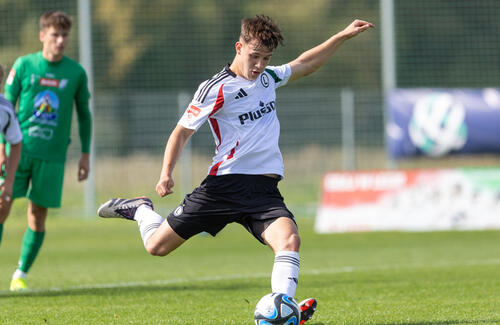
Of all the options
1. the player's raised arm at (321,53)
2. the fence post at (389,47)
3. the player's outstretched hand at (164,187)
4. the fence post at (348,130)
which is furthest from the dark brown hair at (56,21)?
the fence post at (348,130)

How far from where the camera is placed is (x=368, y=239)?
15.4 m

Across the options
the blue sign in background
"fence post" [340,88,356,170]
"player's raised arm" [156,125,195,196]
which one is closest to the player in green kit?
"player's raised arm" [156,125,195,196]

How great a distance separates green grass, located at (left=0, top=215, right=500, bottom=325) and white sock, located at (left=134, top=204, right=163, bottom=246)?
0.60 m

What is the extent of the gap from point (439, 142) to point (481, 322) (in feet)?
42.3

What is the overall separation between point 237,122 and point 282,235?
0.82m

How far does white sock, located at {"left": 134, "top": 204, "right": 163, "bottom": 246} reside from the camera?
6.45m

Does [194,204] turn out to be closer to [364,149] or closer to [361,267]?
[361,267]

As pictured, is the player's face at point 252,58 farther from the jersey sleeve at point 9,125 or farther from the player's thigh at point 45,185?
the player's thigh at point 45,185

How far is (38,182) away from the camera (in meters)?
8.53

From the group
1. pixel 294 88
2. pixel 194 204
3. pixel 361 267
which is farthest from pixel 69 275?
Result: pixel 294 88

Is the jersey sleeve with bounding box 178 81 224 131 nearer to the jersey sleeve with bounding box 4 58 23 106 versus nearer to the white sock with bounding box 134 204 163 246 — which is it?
the white sock with bounding box 134 204 163 246

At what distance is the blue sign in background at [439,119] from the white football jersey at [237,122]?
12.7m

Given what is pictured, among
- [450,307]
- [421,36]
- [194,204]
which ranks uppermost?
[421,36]

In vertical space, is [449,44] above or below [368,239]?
above
